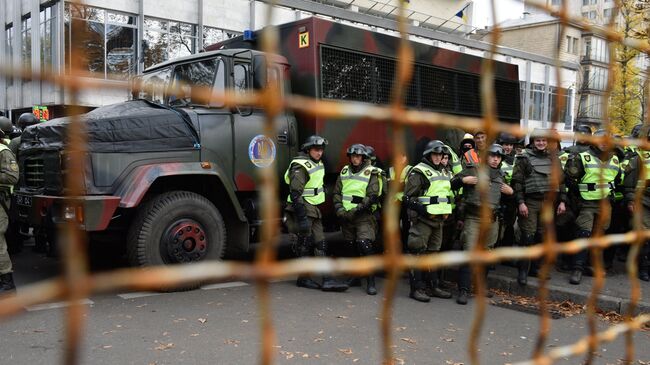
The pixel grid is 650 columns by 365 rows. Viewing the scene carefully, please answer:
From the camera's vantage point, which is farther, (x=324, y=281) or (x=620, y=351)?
(x=324, y=281)

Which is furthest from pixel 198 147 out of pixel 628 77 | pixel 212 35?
pixel 212 35

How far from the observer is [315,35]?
6.51 metres

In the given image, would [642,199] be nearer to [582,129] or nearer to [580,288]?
[582,129]

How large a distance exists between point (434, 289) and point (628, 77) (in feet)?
15.6

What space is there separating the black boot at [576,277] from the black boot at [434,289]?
1.38m

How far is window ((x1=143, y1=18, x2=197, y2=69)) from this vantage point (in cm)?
1681

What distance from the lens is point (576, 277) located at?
6.13m

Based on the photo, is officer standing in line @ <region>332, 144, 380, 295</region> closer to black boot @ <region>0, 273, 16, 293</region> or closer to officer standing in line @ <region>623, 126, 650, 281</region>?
officer standing in line @ <region>623, 126, 650, 281</region>

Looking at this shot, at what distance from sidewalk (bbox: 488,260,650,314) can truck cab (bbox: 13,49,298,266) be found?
2.88 metres

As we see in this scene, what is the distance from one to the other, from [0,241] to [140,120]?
65.4 inches

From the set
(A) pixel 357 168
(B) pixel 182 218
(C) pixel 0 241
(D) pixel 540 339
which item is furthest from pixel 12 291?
(D) pixel 540 339

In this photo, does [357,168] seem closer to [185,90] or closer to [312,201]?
[312,201]

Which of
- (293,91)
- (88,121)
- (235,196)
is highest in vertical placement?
(293,91)

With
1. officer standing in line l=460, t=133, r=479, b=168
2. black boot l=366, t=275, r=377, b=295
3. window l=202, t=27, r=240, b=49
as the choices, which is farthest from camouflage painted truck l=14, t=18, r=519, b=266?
window l=202, t=27, r=240, b=49
